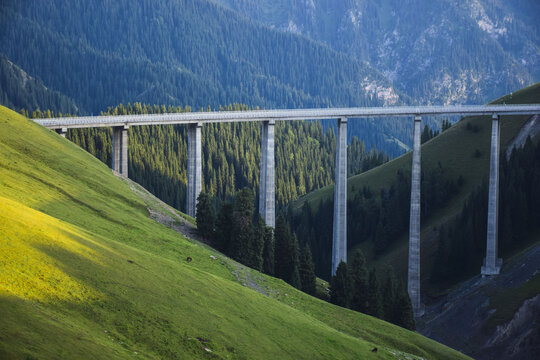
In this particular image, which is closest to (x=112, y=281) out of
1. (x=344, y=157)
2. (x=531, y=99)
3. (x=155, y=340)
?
(x=155, y=340)

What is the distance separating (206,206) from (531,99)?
86.1 metres

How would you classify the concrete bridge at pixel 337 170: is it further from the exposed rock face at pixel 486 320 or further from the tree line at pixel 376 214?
the tree line at pixel 376 214

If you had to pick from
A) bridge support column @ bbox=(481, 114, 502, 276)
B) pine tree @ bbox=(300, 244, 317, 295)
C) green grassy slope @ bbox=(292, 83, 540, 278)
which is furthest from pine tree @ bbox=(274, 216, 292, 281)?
green grassy slope @ bbox=(292, 83, 540, 278)

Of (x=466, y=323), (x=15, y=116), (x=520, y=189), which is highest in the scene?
(x=15, y=116)

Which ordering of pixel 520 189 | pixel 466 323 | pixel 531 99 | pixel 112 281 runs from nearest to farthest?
pixel 112 281, pixel 466 323, pixel 520 189, pixel 531 99

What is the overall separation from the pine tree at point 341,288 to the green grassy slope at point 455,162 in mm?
40231

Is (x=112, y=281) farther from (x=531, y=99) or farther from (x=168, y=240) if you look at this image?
(x=531, y=99)

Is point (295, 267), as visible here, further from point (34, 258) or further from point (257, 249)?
point (34, 258)

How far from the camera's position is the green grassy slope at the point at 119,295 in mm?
37094

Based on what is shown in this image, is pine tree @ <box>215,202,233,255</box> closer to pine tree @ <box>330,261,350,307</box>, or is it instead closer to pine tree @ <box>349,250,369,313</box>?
pine tree @ <box>330,261,350,307</box>

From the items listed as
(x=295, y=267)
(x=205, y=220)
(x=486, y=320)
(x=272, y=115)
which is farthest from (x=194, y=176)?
(x=486, y=320)

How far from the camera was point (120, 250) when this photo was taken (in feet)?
176

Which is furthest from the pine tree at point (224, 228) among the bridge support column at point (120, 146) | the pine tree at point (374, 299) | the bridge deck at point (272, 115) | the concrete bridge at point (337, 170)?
the bridge deck at point (272, 115)

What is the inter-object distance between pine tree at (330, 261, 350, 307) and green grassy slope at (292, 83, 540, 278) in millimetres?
40231
